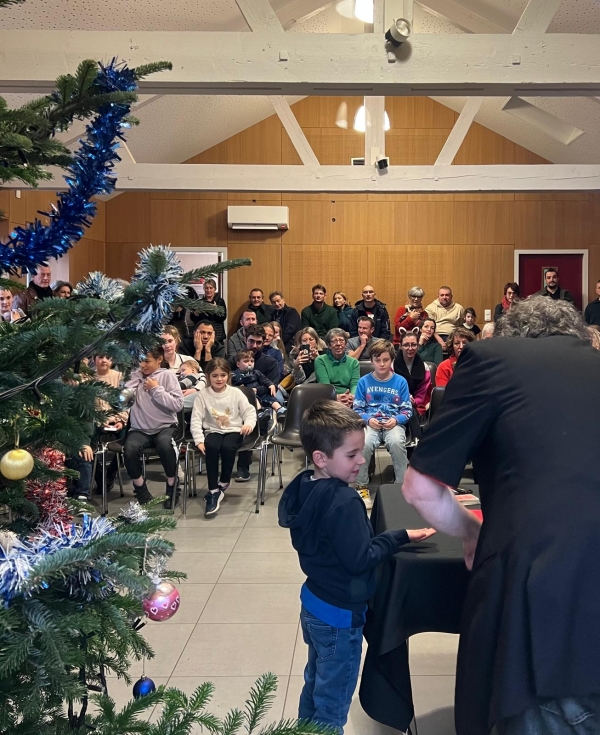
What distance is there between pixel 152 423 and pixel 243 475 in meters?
1.05

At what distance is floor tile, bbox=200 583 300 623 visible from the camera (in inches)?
125

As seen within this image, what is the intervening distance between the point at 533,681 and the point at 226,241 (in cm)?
1058

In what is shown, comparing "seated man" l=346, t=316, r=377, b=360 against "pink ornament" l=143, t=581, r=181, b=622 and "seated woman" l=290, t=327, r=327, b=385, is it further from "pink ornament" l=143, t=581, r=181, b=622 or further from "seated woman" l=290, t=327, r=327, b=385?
"pink ornament" l=143, t=581, r=181, b=622

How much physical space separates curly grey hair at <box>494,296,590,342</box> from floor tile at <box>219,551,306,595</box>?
2.34 meters

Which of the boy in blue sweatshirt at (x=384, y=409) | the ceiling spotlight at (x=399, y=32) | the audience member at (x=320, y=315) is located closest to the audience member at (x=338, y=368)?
the boy in blue sweatshirt at (x=384, y=409)

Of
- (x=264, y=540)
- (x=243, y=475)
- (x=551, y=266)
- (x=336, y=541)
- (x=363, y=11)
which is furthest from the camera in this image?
(x=551, y=266)

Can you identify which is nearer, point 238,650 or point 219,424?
point 238,650

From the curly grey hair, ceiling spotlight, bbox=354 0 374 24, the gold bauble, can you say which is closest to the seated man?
ceiling spotlight, bbox=354 0 374 24

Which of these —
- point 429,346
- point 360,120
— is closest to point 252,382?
point 429,346

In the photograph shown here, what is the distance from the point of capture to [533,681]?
1.30 meters

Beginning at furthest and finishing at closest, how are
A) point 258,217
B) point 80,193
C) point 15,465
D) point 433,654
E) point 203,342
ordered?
point 258,217 → point 203,342 → point 433,654 → point 80,193 → point 15,465

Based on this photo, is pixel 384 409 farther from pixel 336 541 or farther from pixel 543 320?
pixel 543 320

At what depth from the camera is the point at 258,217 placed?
36.6ft

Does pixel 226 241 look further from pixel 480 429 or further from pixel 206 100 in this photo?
pixel 480 429
